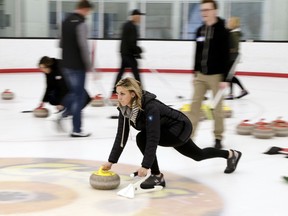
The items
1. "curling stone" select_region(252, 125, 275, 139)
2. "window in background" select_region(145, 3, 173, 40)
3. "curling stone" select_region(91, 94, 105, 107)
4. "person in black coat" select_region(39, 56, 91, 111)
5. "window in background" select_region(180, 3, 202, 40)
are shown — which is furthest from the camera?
"window in background" select_region(180, 3, 202, 40)

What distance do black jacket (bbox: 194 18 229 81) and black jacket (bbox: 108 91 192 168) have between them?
1.36m

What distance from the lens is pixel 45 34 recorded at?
Answer: 14.8m

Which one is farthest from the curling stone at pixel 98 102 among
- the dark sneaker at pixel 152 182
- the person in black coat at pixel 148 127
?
the dark sneaker at pixel 152 182

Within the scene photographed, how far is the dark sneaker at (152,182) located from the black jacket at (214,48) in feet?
5.04

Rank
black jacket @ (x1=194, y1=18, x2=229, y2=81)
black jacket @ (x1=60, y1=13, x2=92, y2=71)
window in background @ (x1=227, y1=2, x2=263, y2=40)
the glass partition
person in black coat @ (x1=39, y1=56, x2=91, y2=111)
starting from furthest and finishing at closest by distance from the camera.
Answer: window in background @ (x1=227, y1=2, x2=263, y2=40), the glass partition, person in black coat @ (x1=39, y1=56, x2=91, y2=111), black jacket @ (x1=60, y1=13, x2=92, y2=71), black jacket @ (x1=194, y1=18, x2=229, y2=81)

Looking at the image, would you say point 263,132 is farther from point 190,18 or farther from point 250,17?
point 190,18

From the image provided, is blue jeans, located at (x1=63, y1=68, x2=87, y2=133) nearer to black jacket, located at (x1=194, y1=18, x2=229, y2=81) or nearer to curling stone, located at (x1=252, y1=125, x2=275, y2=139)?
black jacket, located at (x1=194, y1=18, x2=229, y2=81)

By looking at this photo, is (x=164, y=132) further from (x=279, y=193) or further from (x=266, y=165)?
(x=266, y=165)

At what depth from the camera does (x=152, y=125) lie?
3.65m

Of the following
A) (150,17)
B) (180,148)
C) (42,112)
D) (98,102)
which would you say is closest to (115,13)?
(150,17)

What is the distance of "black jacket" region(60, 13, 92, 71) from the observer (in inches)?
224

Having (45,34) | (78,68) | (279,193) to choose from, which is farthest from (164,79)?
(279,193)

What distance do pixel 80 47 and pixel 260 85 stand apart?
23.1ft

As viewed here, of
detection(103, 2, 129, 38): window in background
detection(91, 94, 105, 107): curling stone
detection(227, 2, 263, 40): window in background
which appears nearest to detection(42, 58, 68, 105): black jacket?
detection(91, 94, 105, 107): curling stone
